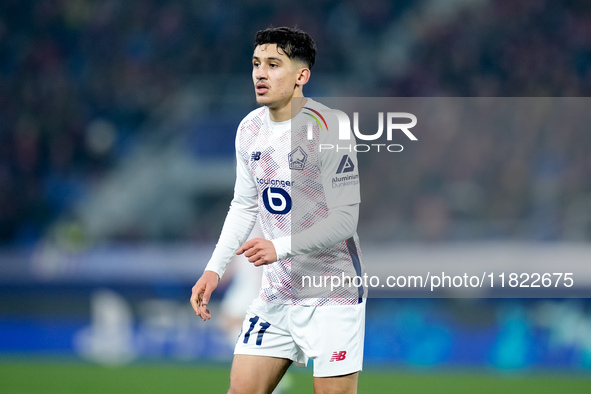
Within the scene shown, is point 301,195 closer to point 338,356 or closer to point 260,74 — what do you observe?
point 260,74

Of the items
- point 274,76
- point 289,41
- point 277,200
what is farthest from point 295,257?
point 289,41

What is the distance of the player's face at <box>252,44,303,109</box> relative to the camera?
392 centimetres

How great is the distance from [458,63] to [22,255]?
6741mm

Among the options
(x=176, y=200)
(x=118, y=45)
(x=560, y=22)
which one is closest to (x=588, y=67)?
(x=560, y=22)

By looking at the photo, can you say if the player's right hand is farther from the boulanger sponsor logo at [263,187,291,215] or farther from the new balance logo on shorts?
the new balance logo on shorts

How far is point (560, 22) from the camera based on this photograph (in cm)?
1327

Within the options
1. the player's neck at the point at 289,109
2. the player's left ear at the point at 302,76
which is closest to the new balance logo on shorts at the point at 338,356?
the player's neck at the point at 289,109

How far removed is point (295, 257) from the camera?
3.97 m

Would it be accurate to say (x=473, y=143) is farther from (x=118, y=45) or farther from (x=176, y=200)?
(x=118, y=45)

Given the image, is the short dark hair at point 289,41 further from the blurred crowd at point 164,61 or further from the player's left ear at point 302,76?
the blurred crowd at point 164,61

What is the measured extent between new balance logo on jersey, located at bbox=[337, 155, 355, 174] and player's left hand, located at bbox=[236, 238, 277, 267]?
19.3 inches

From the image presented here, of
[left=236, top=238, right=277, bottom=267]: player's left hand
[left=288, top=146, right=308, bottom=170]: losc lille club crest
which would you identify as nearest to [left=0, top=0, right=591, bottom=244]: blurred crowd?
[left=288, top=146, right=308, bottom=170]: losc lille club crest

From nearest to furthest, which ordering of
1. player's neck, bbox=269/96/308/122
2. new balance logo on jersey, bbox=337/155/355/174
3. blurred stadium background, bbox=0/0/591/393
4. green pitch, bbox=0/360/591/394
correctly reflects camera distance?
new balance logo on jersey, bbox=337/155/355/174
player's neck, bbox=269/96/308/122
green pitch, bbox=0/360/591/394
blurred stadium background, bbox=0/0/591/393

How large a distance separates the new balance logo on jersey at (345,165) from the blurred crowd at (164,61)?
8145 mm
